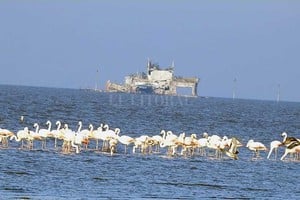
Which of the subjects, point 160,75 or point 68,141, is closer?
point 68,141

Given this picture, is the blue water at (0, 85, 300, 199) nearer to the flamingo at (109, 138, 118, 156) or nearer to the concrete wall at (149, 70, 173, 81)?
the flamingo at (109, 138, 118, 156)

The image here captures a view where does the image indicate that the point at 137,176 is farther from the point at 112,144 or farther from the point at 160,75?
the point at 160,75

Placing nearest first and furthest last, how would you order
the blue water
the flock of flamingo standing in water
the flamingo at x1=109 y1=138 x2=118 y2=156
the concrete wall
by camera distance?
the blue water < the flock of flamingo standing in water < the flamingo at x1=109 y1=138 x2=118 y2=156 < the concrete wall

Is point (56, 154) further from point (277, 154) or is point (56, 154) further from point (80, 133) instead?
point (277, 154)

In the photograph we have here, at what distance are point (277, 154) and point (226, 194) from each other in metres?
14.4

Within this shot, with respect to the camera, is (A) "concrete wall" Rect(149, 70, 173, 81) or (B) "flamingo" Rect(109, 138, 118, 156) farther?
(A) "concrete wall" Rect(149, 70, 173, 81)

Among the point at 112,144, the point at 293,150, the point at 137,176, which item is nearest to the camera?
the point at 137,176

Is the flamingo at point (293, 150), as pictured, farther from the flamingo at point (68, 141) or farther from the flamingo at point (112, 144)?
the flamingo at point (68, 141)

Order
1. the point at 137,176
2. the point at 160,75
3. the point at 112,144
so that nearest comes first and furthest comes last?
the point at 137,176 < the point at 112,144 < the point at 160,75

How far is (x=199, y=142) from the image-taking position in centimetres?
3253

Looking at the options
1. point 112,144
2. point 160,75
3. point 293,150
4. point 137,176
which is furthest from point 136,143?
point 160,75

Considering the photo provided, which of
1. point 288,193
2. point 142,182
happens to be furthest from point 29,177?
point 288,193

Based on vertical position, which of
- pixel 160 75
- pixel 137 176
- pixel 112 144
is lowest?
pixel 137 176

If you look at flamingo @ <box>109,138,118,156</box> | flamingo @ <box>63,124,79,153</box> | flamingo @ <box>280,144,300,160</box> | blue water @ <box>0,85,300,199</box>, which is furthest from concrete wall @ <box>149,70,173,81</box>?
flamingo @ <box>63,124,79,153</box>
